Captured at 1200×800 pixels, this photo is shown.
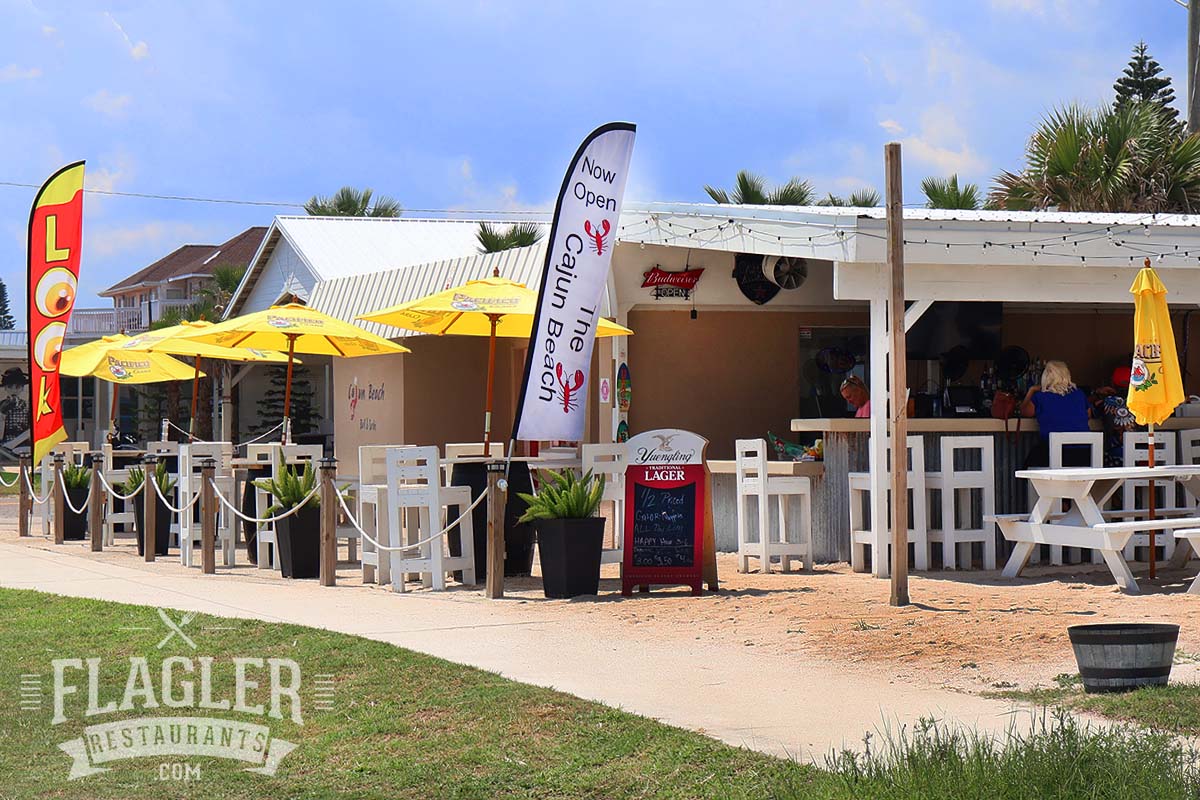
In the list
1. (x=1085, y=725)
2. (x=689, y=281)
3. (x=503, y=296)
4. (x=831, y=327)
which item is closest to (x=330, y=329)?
(x=503, y=296)

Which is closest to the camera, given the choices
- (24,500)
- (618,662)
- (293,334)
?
(618,662)

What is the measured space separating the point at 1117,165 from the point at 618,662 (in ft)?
52.3

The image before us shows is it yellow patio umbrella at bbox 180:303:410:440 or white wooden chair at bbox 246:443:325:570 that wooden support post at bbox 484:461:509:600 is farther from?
yellow patio umbrella at bbox 180:303:410:440

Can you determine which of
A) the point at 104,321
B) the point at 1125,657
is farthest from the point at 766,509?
the point at 104,321

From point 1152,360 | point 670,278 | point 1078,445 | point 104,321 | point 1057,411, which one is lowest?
point 1078,445

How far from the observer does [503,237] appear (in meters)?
28.6

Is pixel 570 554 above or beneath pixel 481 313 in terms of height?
beneath

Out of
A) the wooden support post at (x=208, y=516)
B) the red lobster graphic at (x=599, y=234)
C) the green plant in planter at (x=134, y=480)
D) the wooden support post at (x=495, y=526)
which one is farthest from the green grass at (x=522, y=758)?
the green plant in planter at (x=134, y=480)

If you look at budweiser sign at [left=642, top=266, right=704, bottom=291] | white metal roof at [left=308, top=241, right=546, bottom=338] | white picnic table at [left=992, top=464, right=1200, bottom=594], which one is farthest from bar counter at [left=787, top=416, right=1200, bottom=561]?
white metal roof at [left=308, top=241, right=546, bottom=338]

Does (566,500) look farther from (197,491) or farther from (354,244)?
(354,244)

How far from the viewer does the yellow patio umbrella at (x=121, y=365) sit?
19.0 meters

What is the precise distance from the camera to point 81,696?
712 cm

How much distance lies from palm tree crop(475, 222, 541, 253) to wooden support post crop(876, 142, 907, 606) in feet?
61.7

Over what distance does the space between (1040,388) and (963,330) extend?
10.7ft
